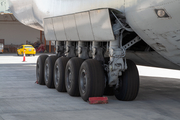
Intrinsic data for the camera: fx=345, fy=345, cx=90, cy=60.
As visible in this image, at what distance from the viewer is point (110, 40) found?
28.1 feet

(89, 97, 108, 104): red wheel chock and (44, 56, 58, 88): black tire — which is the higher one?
(44, 56, 58, 88): black tire

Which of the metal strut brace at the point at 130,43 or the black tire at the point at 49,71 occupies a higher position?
the metal strut brace at the point at 130,43

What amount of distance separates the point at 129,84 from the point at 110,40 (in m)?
1.31

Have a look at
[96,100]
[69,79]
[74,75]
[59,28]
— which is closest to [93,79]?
[96,100]

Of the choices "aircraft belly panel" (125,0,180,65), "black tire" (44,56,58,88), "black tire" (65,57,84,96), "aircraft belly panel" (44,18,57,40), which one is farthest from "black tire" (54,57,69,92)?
"aircraft belly panel" (125,0,180,65)

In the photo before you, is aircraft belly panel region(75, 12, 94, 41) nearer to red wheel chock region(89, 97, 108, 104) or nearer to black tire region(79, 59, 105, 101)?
black tire region(79, 59, 105, 101)

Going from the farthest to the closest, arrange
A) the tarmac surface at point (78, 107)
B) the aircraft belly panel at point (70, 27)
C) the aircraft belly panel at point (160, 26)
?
the aircraft belly panel at point (70, 27), the tarmac surface at point (78, 107), the aircraft belly panel at point (160, 26)

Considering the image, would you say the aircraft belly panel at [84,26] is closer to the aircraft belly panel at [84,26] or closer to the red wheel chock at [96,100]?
the aircraft belly panel at [84,26]

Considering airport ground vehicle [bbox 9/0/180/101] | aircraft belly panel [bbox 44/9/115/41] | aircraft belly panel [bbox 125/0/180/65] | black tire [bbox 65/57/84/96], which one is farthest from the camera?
black tire [bbox 65/57/84/96]

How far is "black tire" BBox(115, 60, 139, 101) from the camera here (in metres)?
9.00

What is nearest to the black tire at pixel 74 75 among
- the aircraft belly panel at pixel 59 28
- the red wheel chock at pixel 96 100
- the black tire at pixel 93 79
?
the black tire at pixel 93 79

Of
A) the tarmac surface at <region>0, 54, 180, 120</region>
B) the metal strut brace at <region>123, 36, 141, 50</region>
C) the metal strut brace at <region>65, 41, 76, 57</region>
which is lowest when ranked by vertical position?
the tarmac surface at <region>0, 54, 180, 120</region>

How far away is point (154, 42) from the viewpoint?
8.03m

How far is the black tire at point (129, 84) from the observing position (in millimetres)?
9000
